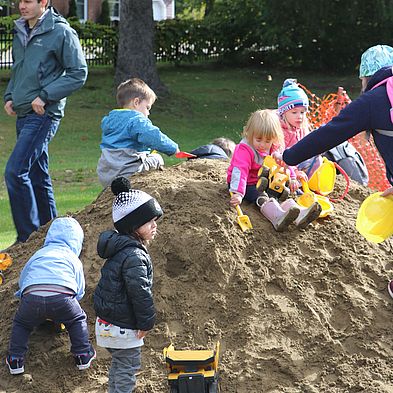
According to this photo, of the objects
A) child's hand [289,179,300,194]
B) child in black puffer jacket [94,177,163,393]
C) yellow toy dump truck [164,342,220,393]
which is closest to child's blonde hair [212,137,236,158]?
child's hand [289,179,300,194]

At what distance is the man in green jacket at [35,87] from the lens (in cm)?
726

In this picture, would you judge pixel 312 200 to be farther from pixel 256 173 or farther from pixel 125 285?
pixel 125 285

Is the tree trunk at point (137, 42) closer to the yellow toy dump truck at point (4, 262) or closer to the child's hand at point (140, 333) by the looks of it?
the yellow toy dump truck at point (4, 262)

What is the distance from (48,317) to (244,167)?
1.71 metres

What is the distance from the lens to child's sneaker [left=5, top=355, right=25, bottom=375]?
5219 millimetres

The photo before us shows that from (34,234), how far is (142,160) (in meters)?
1.02

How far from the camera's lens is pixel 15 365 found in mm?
5223

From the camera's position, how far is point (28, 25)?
7.44m

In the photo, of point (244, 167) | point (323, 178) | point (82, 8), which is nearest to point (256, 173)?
point (244, 167)

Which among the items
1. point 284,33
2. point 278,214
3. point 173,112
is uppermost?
point 278,214

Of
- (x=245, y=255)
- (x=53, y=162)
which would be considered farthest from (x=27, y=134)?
(x=53, y=162)

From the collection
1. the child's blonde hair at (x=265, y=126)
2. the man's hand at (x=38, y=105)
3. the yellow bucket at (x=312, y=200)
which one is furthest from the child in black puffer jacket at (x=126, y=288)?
the man's hand at (x=38, y=105)

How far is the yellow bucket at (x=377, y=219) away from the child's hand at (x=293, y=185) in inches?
38.4

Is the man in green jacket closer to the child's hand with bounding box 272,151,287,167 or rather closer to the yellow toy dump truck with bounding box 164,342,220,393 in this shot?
the child's hand with bounding box 272,151,287,167
